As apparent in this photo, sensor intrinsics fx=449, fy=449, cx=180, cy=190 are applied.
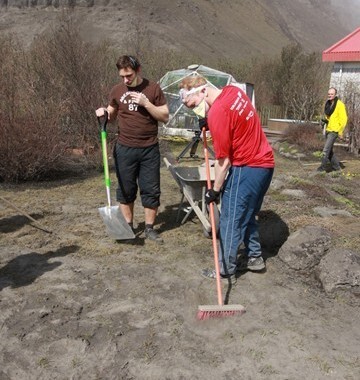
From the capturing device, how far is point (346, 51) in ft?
53.0

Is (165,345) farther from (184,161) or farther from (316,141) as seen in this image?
(316,141)

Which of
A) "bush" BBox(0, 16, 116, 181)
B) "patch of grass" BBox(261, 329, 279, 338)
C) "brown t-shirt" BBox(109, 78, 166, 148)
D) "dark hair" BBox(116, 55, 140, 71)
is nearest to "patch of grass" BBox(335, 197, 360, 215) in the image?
"brown t-shirt" BBox(109, 78, 166, 148)

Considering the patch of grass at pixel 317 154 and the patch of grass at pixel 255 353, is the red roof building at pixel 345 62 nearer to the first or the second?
the patch of grass at pixel 317 154

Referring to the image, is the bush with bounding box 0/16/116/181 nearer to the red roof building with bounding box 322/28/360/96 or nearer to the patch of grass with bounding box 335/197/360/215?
the patch of grass with bounding box 335/197/360/215

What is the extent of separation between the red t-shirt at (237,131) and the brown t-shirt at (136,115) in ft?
3.68

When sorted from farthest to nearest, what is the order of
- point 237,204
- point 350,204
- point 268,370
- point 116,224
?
point 350,204 < point 116,224 < point 237,204 < point 268,370

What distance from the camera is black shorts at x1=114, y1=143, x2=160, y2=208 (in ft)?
15.2

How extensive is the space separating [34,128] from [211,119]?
4.66m

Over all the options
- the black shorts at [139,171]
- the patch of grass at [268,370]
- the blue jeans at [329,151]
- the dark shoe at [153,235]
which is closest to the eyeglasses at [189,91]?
the black shorts at [139,171]

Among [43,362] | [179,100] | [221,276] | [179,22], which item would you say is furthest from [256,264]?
[179,22]

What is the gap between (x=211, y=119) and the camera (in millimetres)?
3447

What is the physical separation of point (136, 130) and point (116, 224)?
1003 millimetres

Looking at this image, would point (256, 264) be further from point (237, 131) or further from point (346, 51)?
point (346, 51)

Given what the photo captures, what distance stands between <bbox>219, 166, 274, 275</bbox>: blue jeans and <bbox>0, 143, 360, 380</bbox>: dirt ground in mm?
307
